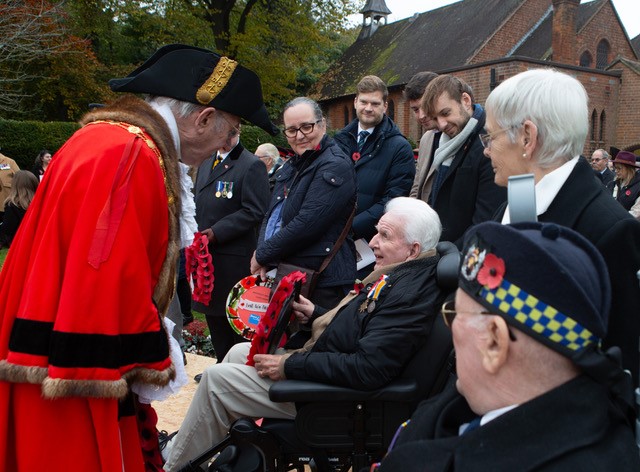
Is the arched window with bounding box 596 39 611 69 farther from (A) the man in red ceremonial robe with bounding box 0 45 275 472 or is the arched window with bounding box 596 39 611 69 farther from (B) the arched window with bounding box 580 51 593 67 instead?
(A) the man in red ceremonial robe with bounding box 0 45 275 472

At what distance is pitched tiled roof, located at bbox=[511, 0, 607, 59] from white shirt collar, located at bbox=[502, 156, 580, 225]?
32380mm

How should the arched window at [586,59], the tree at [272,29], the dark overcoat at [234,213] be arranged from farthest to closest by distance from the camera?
the arched window at [586,59] < the tree at [272,29] < the dark overcoat at [234,213]

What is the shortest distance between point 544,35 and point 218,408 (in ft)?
114

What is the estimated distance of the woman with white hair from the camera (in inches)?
69.8

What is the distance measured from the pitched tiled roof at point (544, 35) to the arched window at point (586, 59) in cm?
139

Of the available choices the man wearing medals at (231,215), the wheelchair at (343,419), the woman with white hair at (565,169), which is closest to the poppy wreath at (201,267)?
the man wearing medals at (231,215)

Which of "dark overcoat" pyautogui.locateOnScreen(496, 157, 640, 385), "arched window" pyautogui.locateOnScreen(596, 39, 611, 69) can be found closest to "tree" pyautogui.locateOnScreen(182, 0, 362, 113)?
"arched window" pyautogui.locateOnScreen(596, 39, 611, 69)

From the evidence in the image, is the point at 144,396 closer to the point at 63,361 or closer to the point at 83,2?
the point at 63,361

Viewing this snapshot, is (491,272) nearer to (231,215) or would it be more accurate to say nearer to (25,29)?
(231,215)

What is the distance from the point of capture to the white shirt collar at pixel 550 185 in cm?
193

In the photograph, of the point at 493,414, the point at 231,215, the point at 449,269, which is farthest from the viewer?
the point at 231,215

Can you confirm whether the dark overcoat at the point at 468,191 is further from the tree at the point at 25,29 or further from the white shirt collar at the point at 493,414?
the tree at the point at 25,29

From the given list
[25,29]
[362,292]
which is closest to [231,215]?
[362,292]

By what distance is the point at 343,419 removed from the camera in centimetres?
268
